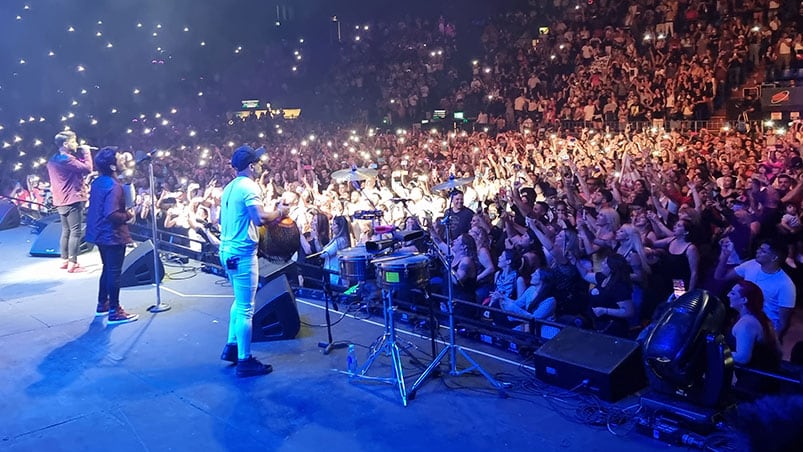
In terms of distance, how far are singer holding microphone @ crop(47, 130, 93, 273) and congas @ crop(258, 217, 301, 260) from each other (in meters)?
2.58

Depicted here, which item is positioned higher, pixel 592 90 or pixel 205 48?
pixel 205 48

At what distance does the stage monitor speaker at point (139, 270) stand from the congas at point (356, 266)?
341cm

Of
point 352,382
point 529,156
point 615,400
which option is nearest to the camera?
point 615,400

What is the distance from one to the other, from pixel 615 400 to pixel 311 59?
1970cm

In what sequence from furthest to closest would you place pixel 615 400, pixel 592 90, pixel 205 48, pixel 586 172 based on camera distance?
pixel 205 48 < pixel 592 90 < pixel 586 172 < pixel 615 400

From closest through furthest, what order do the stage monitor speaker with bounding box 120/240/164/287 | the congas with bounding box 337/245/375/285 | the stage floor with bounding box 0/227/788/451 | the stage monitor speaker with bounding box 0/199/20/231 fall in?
the stage floor with bounding box 0/227/788/451 < the congas with bounding box 337/245/375/285 < the stage monitor speaker with bounding box 120/240/164/287 < the stage monitor speaker with bounding box 0/199/20/231

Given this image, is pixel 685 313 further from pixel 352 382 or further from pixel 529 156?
pixel 529 156

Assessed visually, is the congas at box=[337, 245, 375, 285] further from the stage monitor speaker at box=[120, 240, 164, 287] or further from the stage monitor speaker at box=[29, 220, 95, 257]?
the stage monitor speaker at box=[29, 220, 95, 257]

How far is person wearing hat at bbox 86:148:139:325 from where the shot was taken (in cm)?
544

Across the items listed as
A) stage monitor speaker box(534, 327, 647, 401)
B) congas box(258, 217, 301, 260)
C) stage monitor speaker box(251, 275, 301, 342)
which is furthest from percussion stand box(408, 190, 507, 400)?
congas box(258, 217, 301, 260)

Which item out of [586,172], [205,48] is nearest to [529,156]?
[586,172]

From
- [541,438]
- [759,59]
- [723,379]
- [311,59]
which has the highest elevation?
[311,59]

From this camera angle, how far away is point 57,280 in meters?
7.29

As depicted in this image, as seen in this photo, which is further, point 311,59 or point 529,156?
point 311,59
